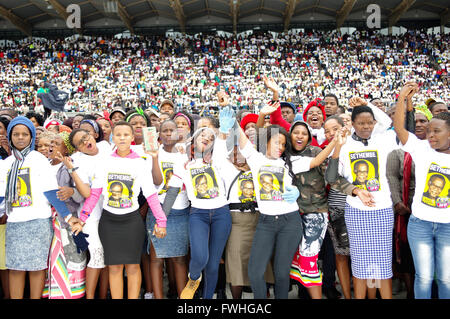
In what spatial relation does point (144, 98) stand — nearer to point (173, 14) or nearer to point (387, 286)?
point (173, 14)

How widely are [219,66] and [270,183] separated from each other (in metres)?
21.9

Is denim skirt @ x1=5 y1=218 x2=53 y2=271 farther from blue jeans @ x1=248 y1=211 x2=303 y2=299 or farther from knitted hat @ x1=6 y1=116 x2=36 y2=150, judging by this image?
blue jeans @ x1=248 y1=211 x2=303 y2=299

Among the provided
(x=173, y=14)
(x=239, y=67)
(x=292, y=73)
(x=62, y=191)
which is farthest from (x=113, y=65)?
(x=62, y=191)

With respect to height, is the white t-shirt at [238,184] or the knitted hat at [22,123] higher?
the knitted hat at [22,123]

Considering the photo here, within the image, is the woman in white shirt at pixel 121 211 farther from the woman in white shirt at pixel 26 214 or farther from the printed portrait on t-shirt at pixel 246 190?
the printed portrait on t-shirt at pixel 246 190

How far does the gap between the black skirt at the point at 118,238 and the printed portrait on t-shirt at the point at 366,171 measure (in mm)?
1919

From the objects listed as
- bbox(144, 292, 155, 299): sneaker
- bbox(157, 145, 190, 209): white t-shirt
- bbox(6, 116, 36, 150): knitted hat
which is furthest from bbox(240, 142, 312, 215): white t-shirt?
bbox(6, 116, 36, 150): knitted hat

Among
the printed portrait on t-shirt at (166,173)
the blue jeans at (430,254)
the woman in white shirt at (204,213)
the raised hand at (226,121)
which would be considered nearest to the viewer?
the blue jeans at (430,254)

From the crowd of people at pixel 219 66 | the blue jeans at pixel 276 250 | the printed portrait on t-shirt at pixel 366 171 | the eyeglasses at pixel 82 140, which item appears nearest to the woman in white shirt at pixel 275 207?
the blue jeans at pixel 276 250

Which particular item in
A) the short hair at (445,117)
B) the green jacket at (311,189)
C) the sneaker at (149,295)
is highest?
the short hair at (445,117)

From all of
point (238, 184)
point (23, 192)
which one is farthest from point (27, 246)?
point (238, 184)

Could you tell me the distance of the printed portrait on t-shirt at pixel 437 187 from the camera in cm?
264

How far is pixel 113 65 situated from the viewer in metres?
23.9

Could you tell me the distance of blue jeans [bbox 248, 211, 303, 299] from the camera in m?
2.88
